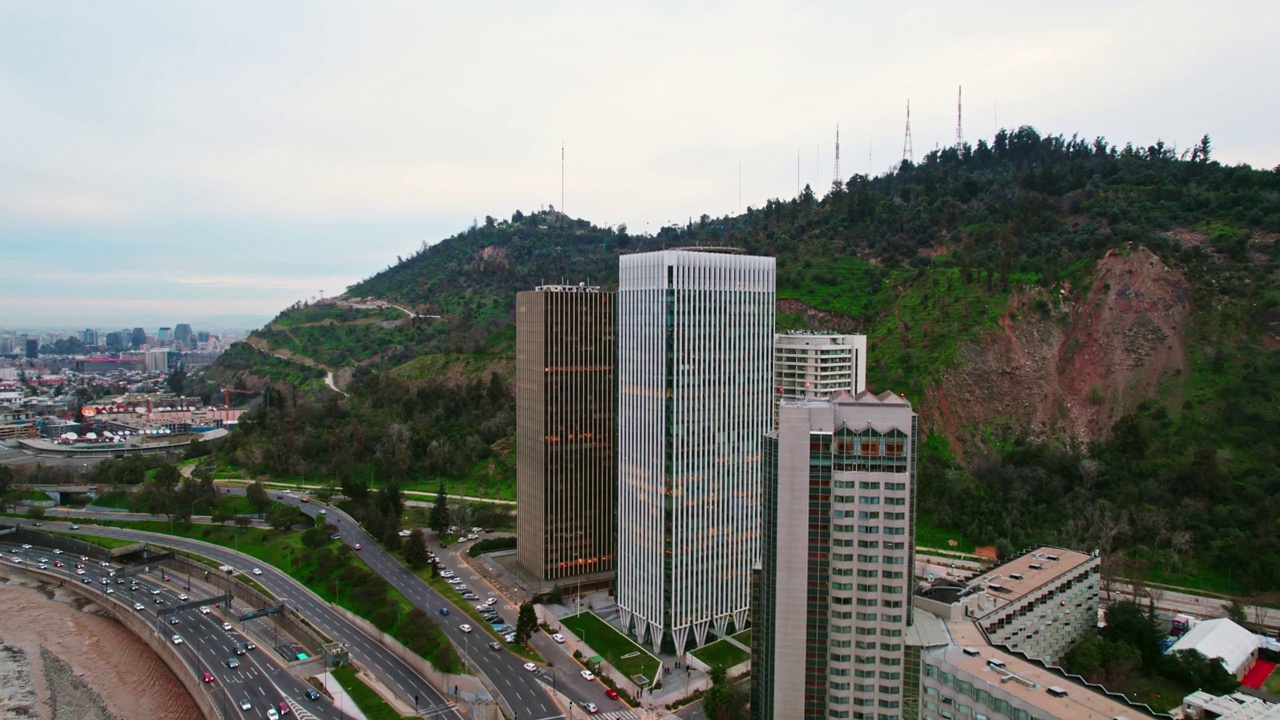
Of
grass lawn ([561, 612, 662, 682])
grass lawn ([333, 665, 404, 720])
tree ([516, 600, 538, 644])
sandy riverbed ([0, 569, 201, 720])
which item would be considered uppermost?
tree ([516, 600, 538, 644])

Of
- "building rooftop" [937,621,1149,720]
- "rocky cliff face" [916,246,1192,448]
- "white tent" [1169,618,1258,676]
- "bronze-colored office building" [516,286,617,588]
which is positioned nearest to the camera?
"building rooftop" [937,621,1149,720]

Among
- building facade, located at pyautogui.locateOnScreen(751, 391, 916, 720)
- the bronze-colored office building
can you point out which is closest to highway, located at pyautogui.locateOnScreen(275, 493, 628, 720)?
the bronze-colored office building

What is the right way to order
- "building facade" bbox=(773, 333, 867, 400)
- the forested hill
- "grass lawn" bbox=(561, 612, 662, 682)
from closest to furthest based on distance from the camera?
"grass lawn" bbox=(561, 612, 662, 682) → "building facade" bbox=(773, 333, 867, 400) → the forested hill

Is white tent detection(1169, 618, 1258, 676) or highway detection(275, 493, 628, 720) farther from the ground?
white tent detection(1169, 618, 1258, 676)

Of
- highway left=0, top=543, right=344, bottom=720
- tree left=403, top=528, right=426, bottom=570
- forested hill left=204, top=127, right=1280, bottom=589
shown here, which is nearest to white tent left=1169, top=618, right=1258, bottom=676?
forested hill left=204, top=127, right=1280, bottom=589

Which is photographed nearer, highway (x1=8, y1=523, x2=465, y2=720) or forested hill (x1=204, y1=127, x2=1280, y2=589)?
highway (x1=8, y1=523, x2=465, y2=720)

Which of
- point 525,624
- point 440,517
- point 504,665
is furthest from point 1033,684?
point 440,517

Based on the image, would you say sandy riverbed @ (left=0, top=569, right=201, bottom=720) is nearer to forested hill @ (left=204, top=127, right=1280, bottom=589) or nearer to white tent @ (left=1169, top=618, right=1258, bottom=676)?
forested hill @ (left=204, top=127, right=1280, bottom=589)

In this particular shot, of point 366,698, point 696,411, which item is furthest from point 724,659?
point 366,698

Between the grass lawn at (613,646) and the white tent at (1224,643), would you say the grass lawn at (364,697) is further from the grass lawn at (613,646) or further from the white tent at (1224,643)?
the white tent at (1224,643)
